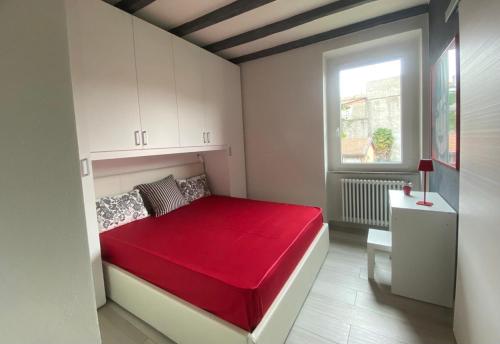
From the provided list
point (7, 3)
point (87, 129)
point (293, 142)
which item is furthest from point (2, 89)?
point (293, 142)

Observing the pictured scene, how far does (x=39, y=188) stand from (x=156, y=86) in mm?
2033

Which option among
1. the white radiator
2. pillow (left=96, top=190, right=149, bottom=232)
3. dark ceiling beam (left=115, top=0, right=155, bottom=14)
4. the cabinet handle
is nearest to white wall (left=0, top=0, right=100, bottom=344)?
the cabinet handle

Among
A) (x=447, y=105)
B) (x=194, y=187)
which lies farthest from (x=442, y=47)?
(x=194, y=187)

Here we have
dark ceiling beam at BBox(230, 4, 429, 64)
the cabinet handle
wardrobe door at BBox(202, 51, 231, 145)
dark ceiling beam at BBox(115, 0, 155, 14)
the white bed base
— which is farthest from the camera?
wardrobe door at BBox(202, 51, 231, 145)

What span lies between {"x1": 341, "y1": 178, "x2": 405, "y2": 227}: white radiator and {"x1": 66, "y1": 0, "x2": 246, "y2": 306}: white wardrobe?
5.77 ft

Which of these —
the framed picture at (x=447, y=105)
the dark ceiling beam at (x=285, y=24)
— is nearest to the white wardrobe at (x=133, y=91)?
the dark ceiling beam at (x=285, y=24)

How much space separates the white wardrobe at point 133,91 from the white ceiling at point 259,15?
164mm

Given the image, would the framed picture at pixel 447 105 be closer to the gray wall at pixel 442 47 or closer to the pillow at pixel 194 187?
the gray wall at pixel 442 47

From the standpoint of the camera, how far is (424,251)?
1.72 metres

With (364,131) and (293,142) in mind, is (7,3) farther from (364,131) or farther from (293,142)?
(364,131)

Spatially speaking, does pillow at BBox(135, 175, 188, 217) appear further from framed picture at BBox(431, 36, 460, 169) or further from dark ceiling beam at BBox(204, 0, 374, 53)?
framed picture at BBox(431, 36, 460, 169)

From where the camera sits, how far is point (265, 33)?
2.63 m

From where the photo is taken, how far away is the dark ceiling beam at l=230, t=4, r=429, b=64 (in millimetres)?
2366

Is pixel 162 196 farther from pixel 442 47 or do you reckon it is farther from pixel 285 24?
pixel 442 47
